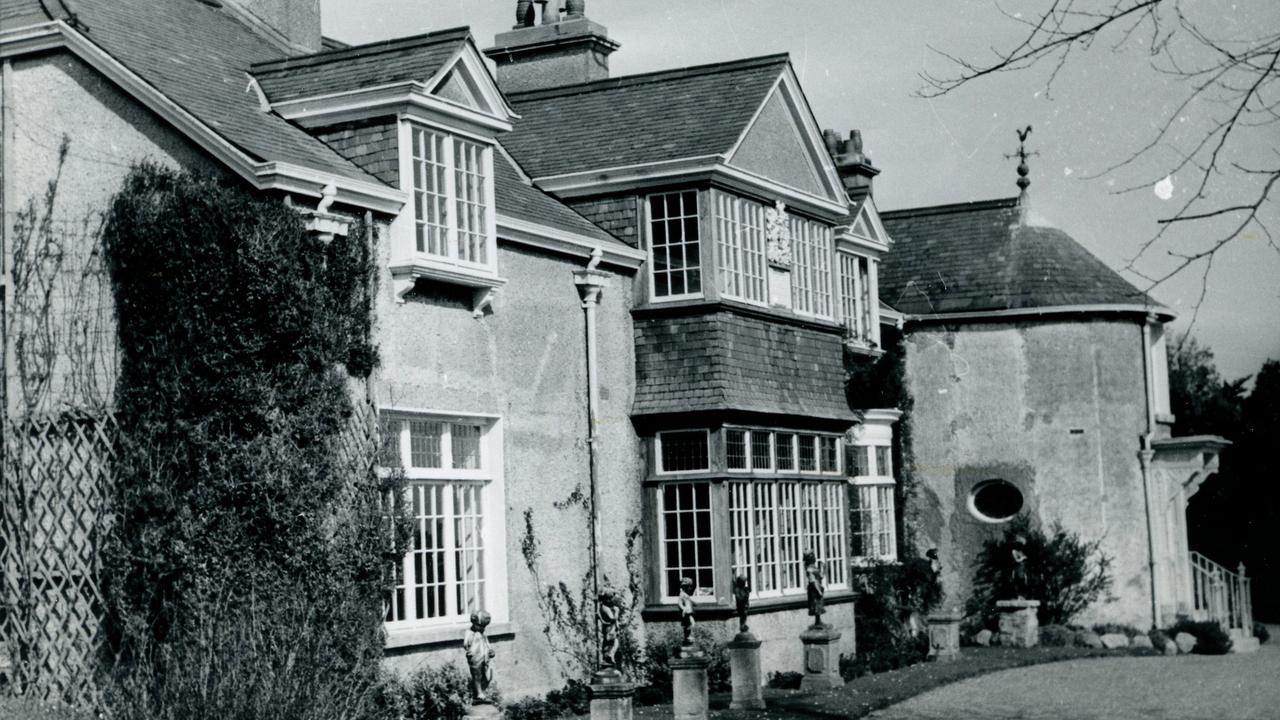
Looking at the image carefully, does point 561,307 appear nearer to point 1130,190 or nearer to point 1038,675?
point 1038,675

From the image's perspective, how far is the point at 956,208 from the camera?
1253 inches

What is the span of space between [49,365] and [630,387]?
7663mm

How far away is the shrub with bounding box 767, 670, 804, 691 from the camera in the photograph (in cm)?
2081

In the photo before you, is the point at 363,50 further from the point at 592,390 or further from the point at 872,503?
the point at 872,503

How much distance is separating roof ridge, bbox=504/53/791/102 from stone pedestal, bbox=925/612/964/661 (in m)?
8.50

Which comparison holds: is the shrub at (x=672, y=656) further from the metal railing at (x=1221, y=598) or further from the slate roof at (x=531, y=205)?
the metal railing at (x=1221, y=598)

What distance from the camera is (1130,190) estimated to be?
9.01m

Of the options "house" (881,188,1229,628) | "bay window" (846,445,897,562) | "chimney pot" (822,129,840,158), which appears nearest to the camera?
"bay window" (846,445,897,562)

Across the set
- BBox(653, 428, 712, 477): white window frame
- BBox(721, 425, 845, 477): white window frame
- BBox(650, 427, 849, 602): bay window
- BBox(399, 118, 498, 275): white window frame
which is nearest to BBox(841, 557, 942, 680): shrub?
BBox(650, 427, 849, 602): bay window

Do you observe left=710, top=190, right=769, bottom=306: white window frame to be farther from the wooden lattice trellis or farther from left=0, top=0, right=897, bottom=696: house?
the wooden lattice trellis

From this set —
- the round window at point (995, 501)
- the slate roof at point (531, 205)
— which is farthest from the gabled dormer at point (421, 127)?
the round window at point (995, 501)

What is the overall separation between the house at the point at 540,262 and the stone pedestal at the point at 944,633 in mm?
1318

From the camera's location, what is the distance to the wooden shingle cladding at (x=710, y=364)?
814 inches

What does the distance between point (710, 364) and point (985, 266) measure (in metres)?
11.1
